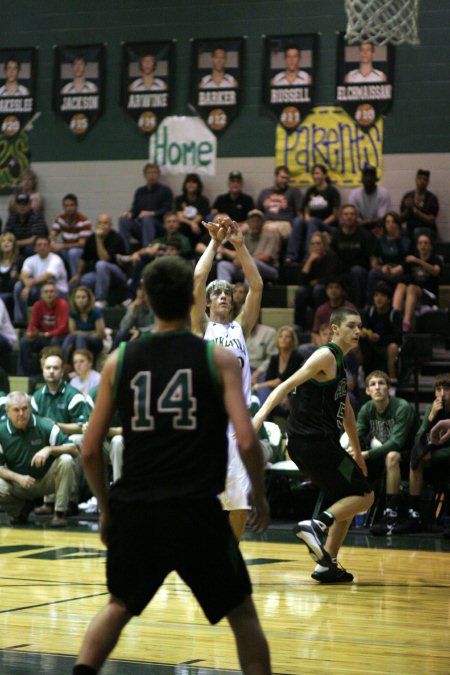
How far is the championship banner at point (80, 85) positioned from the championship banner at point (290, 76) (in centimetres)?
278

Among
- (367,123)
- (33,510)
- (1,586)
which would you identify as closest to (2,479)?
(33,510)

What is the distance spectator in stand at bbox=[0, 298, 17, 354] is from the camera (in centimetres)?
1402

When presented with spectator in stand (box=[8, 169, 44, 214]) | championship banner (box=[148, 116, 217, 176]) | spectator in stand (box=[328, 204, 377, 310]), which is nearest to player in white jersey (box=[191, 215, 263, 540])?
spectator in stand (box=[328, 204, 377, 310])

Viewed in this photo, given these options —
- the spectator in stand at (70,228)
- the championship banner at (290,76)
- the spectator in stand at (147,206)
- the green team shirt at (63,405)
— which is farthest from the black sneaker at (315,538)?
the championship banner at (290,76)

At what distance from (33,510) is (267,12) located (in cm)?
897

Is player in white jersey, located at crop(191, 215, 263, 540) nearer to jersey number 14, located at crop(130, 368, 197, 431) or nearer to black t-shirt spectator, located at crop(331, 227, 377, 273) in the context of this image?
jersey number 14, located at crop(130, 368, 197, 431)

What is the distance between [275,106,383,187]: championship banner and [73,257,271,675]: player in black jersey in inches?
512

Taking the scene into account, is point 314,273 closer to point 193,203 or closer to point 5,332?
point 193,203

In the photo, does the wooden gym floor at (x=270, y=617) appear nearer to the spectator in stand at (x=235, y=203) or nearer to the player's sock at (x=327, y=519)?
the player's sock at (x=327, y=519)

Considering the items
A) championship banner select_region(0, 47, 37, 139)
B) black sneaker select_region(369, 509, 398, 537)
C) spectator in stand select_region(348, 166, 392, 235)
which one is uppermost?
championship banner select_region(0, 47, 37, 139)

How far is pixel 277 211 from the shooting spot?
15.8 meters

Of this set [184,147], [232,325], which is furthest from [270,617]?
[184,147]

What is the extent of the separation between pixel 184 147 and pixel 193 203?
153 centimetres

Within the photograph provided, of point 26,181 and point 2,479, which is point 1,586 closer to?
point 2,479
